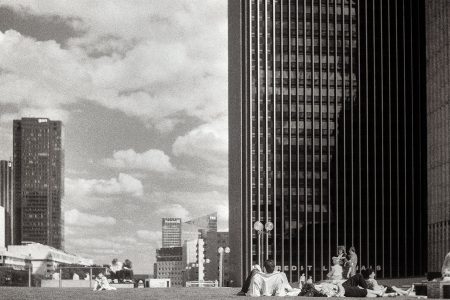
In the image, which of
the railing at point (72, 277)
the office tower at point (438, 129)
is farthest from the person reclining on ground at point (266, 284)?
the office tower at point (438, 129)

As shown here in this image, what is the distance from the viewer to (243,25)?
391ft

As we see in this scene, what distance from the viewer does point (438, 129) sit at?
296 ft

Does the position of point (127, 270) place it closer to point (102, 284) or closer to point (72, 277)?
point (72, 277)

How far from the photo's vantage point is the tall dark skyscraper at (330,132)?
117812mm

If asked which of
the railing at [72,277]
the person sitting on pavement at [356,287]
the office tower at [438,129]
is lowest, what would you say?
the railing at [72,277]

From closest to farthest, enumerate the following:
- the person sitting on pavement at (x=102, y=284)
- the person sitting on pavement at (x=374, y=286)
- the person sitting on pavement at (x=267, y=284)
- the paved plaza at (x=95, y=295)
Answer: the paved plaza at (x=95, y=295) < the person sitting on pavement at (x=267, y=284) < the person sitting on pavement at (x=374, y=286) < the person sitting on pavement at (x=102, y=284)

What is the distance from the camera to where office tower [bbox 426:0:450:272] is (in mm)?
87312

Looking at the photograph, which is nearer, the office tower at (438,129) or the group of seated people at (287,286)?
the group of seated people at (287,286)

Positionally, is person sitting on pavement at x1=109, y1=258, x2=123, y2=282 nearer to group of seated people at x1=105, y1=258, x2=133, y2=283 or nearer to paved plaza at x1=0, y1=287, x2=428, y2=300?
group of seated people at x1=105, y1=258, x2=133, y2=283

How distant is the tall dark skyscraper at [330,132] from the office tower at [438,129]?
2535 centimetres

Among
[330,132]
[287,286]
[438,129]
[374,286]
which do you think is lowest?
[374,286]

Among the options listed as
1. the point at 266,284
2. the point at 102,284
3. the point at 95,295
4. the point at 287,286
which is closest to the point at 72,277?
the point at 102,284

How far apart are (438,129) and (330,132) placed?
30.1 metres

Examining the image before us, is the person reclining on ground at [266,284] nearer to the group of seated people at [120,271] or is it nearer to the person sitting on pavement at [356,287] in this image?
the person sitting on pavement at [356,287]
